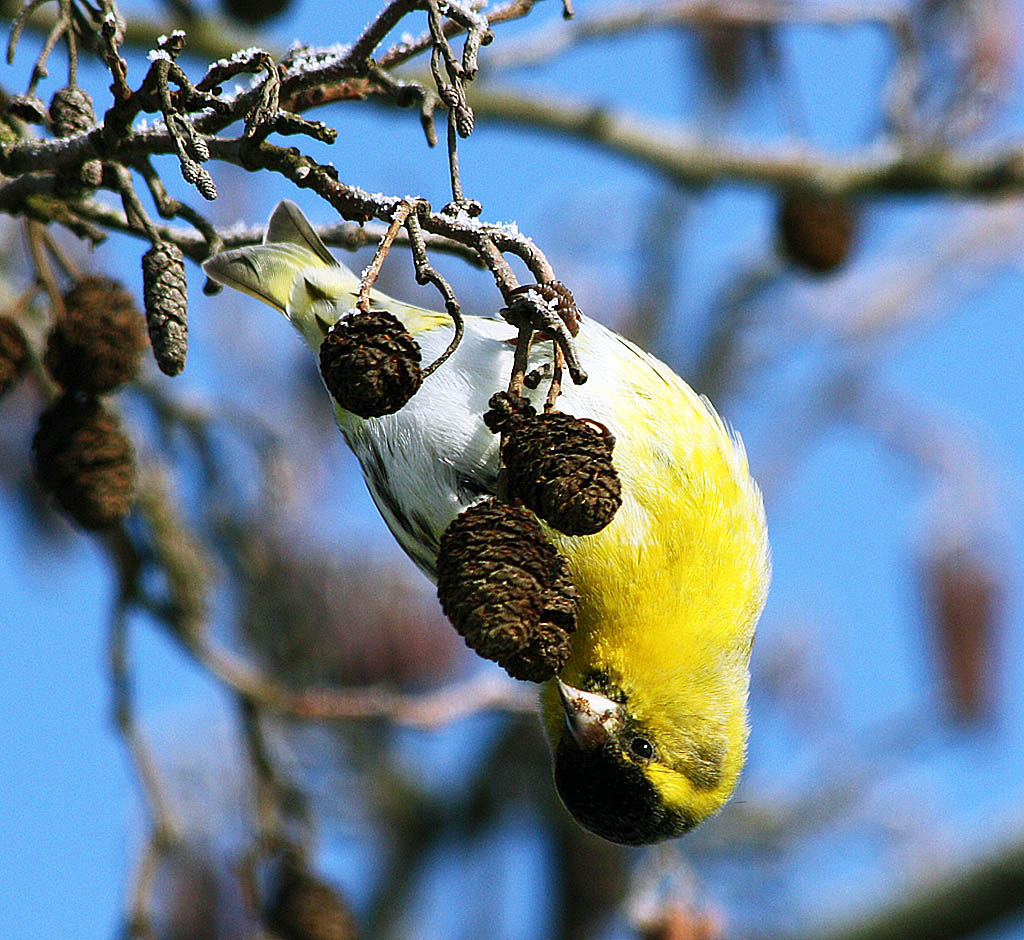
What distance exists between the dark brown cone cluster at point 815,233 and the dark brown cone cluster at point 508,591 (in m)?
2.50

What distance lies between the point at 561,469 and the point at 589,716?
825 millimetres

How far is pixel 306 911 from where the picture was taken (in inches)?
80.8

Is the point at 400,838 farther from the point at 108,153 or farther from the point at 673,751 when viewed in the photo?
the point at 108,153

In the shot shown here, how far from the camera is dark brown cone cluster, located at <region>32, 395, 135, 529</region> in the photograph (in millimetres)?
1599

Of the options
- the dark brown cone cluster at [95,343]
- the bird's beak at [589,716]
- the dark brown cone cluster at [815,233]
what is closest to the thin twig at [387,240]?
the dark brown cone cluster at [95,343]

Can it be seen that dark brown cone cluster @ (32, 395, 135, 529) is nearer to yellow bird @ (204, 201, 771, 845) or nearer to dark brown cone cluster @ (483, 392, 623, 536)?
yellow bird @ (204, 201, 771, 845)

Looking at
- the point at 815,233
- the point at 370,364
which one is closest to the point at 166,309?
the point at 370,364

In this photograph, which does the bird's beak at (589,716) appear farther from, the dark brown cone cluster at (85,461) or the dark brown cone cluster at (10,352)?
the dark brown cone cluster at (10,352)

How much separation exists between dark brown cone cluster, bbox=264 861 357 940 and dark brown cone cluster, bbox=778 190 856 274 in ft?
7.06

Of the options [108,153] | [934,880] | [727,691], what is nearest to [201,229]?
[108,153]

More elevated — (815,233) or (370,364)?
(815,233)

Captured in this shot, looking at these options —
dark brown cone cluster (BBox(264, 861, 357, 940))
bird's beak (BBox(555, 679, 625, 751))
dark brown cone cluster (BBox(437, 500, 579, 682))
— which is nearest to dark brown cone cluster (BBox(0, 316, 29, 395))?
dark brown cone cluster (BBox(437, 500, 579, 682))

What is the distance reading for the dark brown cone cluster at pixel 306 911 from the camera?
6.71 ft

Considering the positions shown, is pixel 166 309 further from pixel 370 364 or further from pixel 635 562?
pixel 635 562
